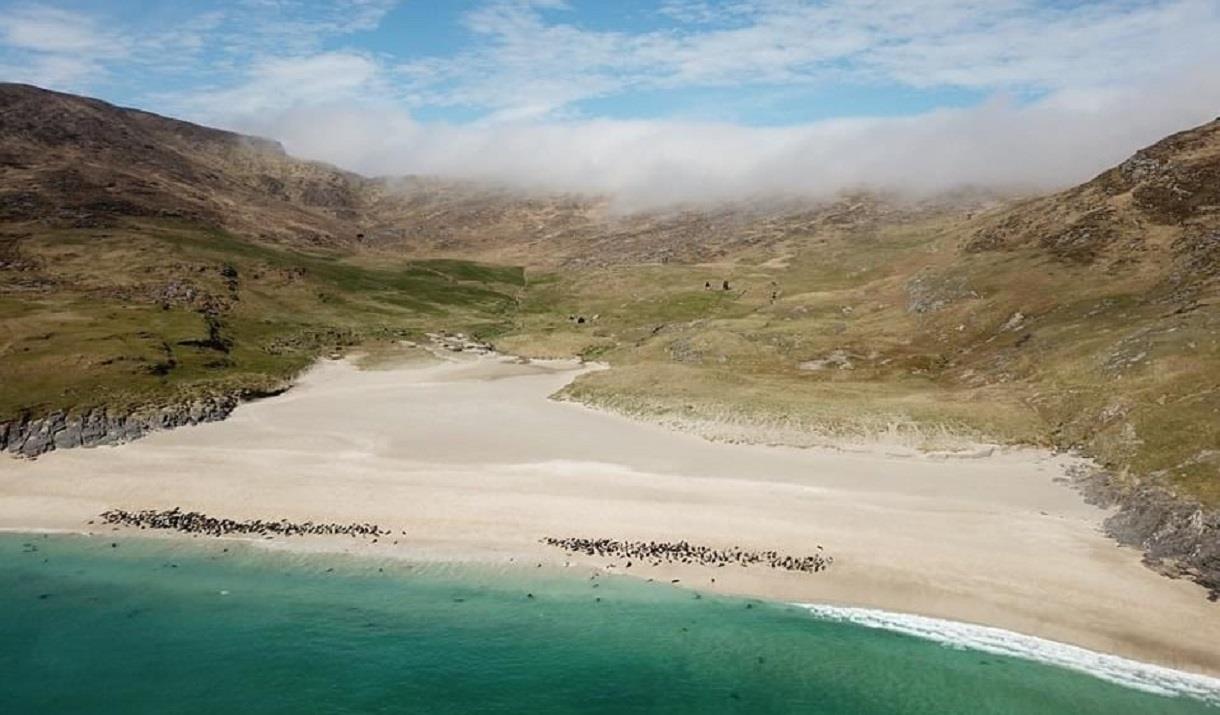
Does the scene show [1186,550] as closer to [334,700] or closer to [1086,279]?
[334,700]

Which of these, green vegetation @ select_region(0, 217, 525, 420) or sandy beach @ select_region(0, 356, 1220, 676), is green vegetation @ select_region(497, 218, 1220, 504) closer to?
sandy beach @ select_region(0, 356, 1220, 676)

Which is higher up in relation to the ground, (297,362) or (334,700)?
(297,362)

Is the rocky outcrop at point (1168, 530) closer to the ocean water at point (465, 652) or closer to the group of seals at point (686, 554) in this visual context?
the ocean water at point (465, 652)

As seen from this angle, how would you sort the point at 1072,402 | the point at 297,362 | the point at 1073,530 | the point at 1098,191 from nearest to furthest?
the point at 1073,530 < the point at 1072,402 < the point at 297,362 < the point at 1098,191

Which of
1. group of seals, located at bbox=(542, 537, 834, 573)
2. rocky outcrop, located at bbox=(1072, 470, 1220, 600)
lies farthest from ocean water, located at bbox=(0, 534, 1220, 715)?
rocky outcrop, located at bbox=(1072, 470, 1220, 600)

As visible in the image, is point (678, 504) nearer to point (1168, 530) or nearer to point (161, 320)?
point (1168, 530)

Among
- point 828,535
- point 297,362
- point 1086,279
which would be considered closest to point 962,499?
point 828,535

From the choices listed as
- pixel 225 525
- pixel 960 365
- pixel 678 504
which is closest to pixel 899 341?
pixel 960 365
